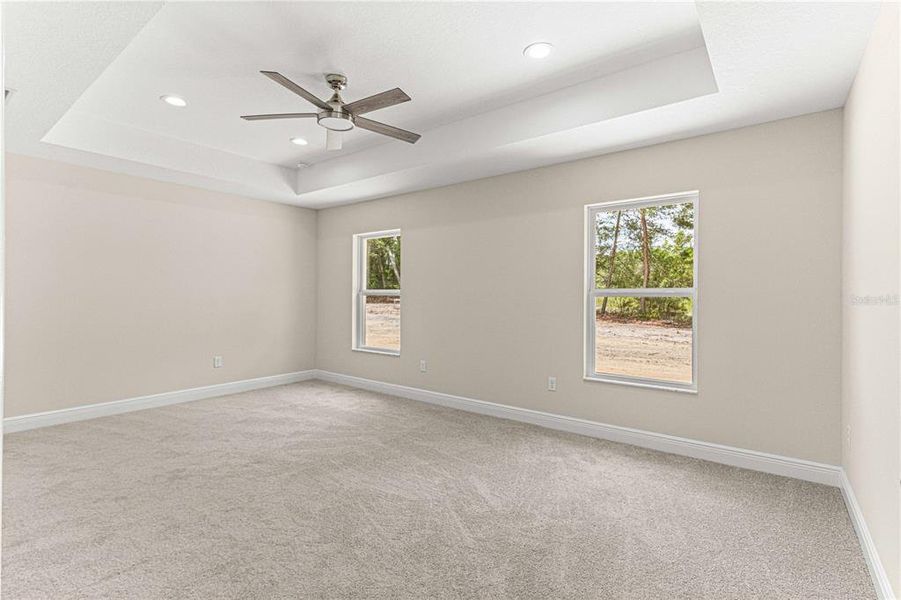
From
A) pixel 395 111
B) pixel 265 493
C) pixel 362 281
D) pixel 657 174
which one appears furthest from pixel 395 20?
pixel 362 281

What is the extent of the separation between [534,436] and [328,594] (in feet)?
7.92

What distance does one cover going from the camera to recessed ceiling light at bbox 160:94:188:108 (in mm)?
3771

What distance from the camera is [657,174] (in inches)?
→ 153

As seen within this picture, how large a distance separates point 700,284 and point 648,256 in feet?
1.62

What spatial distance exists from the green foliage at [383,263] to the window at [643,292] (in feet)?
8.15

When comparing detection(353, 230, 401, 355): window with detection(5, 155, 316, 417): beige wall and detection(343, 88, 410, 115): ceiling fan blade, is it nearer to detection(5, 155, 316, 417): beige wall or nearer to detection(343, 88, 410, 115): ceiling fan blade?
detection(5, 155, 316, 417): beige wall

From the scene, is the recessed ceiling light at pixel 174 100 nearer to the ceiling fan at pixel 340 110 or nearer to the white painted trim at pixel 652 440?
the ceiling fan at pixel 340 110

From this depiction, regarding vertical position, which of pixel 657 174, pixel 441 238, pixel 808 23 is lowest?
pixel 441 238

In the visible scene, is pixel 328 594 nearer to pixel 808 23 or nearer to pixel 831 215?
pixel 808 23

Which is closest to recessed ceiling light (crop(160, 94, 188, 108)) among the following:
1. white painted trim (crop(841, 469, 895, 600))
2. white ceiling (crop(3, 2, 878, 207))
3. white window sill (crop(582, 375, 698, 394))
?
white ceiling (crop(3, 2, 878, 207))

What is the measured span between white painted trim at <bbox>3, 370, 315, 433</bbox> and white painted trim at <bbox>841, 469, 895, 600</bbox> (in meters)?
5.59

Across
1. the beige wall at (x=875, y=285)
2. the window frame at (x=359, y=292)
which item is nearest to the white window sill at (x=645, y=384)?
the beige wall at (x=875, y=285)

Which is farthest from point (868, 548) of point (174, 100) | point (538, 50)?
point (174, 100)

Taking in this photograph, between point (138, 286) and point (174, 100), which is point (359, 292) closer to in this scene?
point (138, 286)
